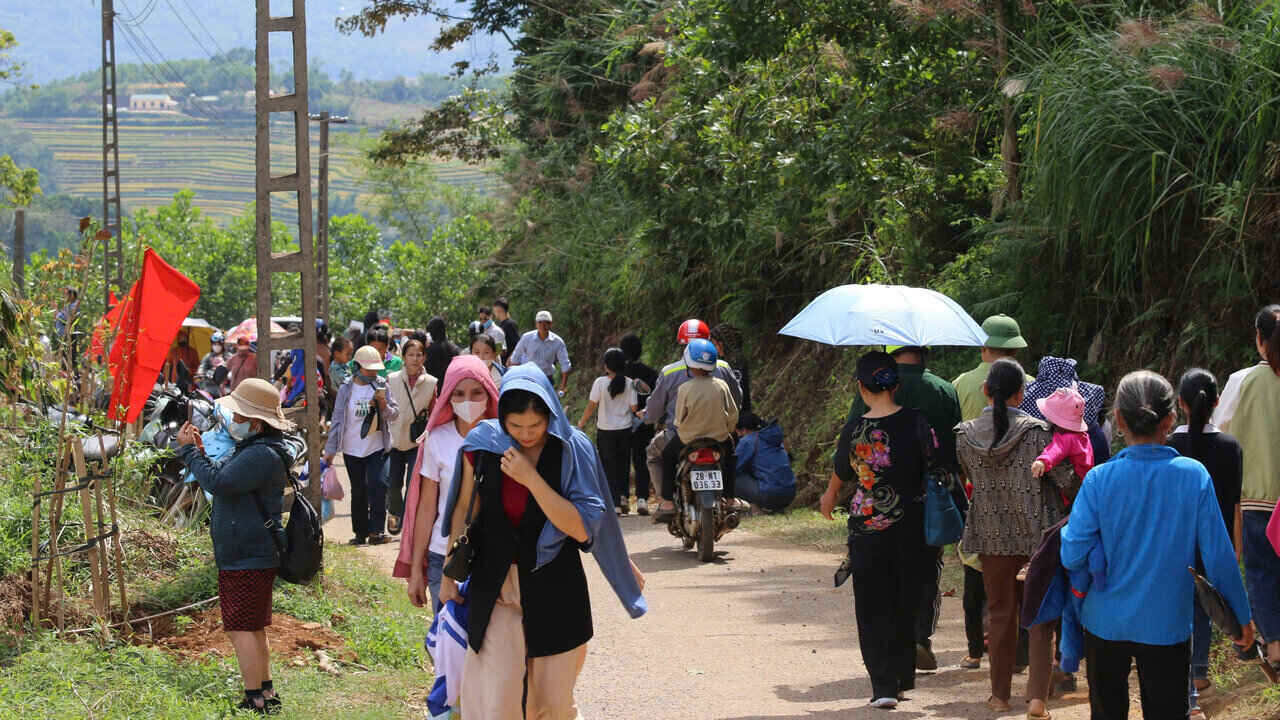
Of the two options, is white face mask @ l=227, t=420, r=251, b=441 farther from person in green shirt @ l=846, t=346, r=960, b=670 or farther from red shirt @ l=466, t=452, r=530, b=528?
person in green shirt @ l=846, t=346, r=960, b=670

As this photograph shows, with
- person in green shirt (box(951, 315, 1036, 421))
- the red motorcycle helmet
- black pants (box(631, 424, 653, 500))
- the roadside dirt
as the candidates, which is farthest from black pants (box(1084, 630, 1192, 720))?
black pants (box(631, 424, 653, 500))

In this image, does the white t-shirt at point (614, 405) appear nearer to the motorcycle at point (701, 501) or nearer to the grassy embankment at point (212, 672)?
the motorcycle at point (701, 501)

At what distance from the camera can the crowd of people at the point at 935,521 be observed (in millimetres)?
4992

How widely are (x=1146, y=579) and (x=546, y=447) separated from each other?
2241mm

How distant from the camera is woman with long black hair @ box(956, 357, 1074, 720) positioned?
6688mm

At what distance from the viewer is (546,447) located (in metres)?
5.11

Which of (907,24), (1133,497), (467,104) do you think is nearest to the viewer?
(1133,497)

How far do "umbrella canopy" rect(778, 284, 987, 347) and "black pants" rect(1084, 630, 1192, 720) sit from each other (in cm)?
295

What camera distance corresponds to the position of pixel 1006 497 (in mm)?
6750

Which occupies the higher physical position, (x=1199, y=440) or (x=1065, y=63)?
(x=1065, y=63)

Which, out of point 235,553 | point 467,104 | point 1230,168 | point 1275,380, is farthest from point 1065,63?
point 467,104

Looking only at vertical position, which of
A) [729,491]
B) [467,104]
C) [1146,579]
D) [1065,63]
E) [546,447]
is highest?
[467,104]

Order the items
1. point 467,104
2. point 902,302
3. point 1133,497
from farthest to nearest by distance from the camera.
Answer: point 467,104
point 902,302
point 1133,497

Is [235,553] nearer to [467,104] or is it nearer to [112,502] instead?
[112,502]
